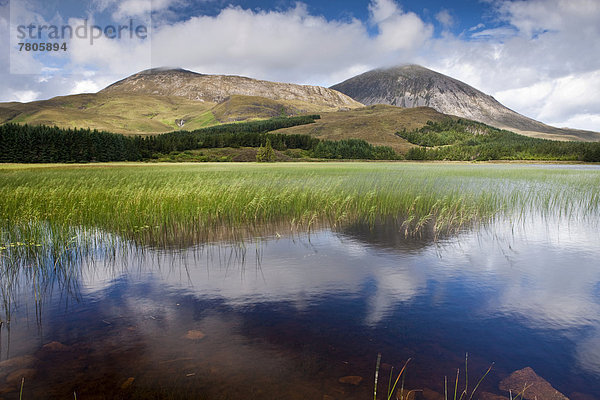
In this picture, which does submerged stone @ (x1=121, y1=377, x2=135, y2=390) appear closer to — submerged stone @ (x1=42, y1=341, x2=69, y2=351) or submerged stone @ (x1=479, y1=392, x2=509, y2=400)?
submerged stone @ (x1=42, y1=341, x2=69, y2=351)

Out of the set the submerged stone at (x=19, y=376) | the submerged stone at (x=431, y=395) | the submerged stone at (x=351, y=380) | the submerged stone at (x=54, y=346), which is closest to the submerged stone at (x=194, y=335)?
the submerged stone at (x=54, y=346)

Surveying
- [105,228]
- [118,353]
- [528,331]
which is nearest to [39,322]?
[118,353]

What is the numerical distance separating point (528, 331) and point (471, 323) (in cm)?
81

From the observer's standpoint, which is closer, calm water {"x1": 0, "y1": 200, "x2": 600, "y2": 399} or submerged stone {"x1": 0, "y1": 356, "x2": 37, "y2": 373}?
calm water {"x1": 0, "y1": 200, "x2": 600, "y2": 399}

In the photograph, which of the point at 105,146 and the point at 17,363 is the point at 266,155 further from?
the point at 17,363

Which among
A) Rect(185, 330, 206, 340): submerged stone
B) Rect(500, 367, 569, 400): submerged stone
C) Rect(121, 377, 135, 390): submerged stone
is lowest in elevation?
Rect(500, 367, 569, 400): submerged stone

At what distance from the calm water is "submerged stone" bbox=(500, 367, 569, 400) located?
0.33 feet

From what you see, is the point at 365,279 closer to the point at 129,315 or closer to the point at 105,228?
the point at 129,315

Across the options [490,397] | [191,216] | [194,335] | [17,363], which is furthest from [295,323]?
[191,216]

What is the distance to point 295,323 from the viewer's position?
5.73m

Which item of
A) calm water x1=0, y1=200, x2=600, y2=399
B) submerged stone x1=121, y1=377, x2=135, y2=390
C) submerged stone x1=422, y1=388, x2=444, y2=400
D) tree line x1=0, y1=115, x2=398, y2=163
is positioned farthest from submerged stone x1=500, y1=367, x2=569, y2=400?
tree line x1=0, y1=115, x2=398, y2=163

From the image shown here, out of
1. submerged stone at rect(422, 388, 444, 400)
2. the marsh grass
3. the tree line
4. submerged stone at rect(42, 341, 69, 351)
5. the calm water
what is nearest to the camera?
submerged stone at rect(422, 388, 444, 400)

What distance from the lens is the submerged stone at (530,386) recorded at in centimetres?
410

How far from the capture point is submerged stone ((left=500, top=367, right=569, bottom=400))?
13.4 feet
